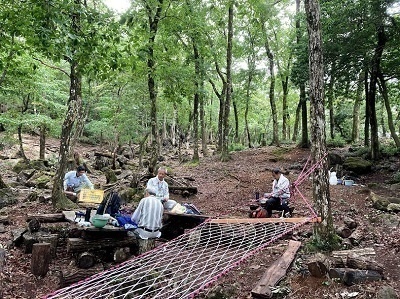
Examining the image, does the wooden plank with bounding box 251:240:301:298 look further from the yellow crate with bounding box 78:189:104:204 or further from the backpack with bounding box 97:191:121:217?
the yellow crate with bounding box 78:189:104:204

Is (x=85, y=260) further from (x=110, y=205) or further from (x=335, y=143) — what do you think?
(x=335, y=143)

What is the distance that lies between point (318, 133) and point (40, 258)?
428 cm

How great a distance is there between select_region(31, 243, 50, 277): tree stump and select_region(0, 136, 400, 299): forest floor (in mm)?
99

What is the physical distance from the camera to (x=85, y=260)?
5129 mm

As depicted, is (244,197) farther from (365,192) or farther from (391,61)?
(391,61)

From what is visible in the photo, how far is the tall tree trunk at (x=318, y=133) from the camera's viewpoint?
4.80 metres

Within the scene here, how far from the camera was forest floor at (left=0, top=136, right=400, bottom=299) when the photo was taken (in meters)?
3.96

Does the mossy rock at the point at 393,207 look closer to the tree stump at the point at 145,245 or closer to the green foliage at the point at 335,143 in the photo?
the tree stump at the point at 145,245

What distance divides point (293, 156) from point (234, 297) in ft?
35.5

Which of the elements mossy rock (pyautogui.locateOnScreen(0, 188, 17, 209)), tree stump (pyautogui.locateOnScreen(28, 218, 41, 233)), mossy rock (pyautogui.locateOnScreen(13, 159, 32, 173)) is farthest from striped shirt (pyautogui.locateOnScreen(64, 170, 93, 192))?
mossy rock (pyautogui.locateOnScreen(13, 159, 32, 173))

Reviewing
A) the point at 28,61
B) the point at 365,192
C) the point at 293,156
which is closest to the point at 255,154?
the point at 293,156

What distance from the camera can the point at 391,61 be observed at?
11500 millimetres

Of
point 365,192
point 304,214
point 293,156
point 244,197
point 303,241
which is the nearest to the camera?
point 303,241

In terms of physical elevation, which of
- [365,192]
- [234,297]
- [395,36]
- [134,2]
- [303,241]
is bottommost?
[234,297]
